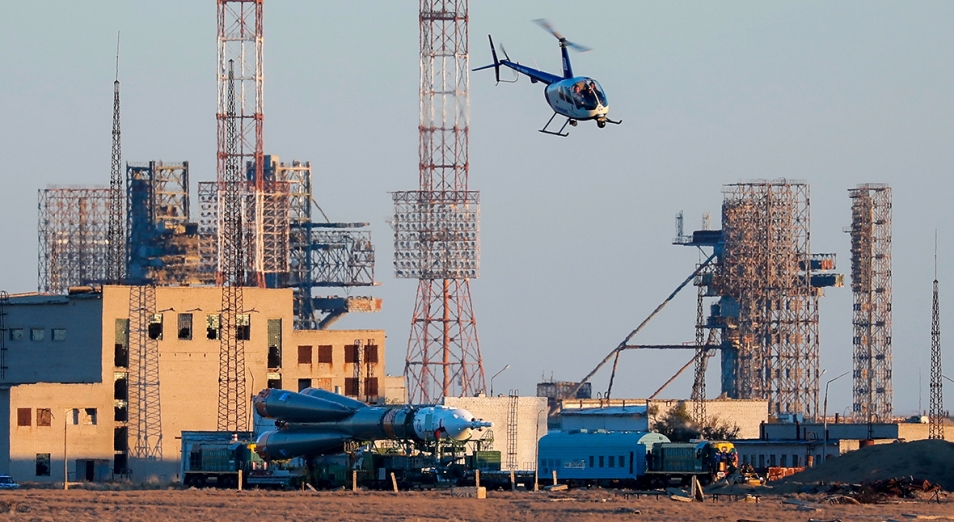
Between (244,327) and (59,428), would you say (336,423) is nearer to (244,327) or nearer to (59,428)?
(59,428)

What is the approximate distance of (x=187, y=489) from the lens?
319ft

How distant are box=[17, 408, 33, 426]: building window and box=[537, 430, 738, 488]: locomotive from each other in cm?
3937

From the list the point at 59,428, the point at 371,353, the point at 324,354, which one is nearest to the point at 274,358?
the point at 324,354

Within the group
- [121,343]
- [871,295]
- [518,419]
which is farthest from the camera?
[871,295]

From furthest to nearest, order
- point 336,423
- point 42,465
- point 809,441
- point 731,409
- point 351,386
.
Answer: point 731,409 < point 351,386 < point 809,441 < point 42,465 < point 336,423

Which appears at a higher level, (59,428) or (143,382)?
(143,382)

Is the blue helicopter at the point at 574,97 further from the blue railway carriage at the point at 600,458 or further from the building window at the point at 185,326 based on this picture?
the building window at the point at 185,326

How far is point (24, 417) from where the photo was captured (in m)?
123

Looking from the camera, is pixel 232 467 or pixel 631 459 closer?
pixel 631 459

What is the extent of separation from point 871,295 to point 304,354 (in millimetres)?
74978

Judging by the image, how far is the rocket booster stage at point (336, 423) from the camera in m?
94.4

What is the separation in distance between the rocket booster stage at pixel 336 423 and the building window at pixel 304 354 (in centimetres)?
3839

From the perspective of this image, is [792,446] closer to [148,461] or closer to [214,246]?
[148,461]

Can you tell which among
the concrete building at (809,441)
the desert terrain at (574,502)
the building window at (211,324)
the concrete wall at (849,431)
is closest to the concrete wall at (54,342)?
the building window at (211,324)
